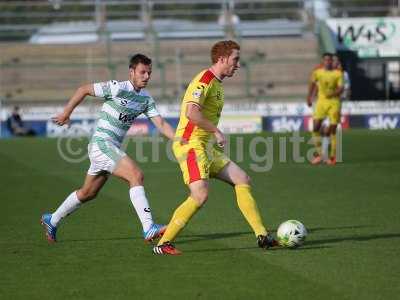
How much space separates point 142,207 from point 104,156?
697 mm

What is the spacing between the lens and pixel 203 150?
975 centimetres

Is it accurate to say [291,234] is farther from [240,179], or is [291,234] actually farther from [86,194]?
[86,194]

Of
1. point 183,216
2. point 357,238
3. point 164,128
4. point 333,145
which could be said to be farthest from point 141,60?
point 333,145

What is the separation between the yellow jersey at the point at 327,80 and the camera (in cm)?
2202

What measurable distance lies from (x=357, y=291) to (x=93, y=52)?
3426 cm

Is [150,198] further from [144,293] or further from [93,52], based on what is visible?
[93,52]

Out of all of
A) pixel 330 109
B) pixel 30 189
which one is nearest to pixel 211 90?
pixel 30 189

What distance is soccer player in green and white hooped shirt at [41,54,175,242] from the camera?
1019 cm

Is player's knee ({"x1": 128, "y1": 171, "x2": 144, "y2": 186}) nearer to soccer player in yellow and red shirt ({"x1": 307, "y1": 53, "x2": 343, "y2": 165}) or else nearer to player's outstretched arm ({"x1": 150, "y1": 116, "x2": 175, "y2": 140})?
player's outstretched arm ({"x1": 150, "y1": 116, "x2": 175, "y2": 140})

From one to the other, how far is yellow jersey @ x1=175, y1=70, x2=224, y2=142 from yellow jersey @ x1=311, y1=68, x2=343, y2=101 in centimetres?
1242

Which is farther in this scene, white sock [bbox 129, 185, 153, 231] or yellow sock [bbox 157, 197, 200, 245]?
white sock [bbox 129, 185, 153, 231]

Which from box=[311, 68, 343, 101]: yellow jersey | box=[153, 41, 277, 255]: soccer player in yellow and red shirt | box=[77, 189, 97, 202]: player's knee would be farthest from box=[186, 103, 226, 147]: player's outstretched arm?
box=[311, 68, 343, 101]: yellow jersey

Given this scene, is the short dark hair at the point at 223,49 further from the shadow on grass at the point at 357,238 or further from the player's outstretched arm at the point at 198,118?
the shadow on grass at the point at 357,238

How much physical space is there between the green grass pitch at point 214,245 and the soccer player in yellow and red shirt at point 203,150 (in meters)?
0.35
